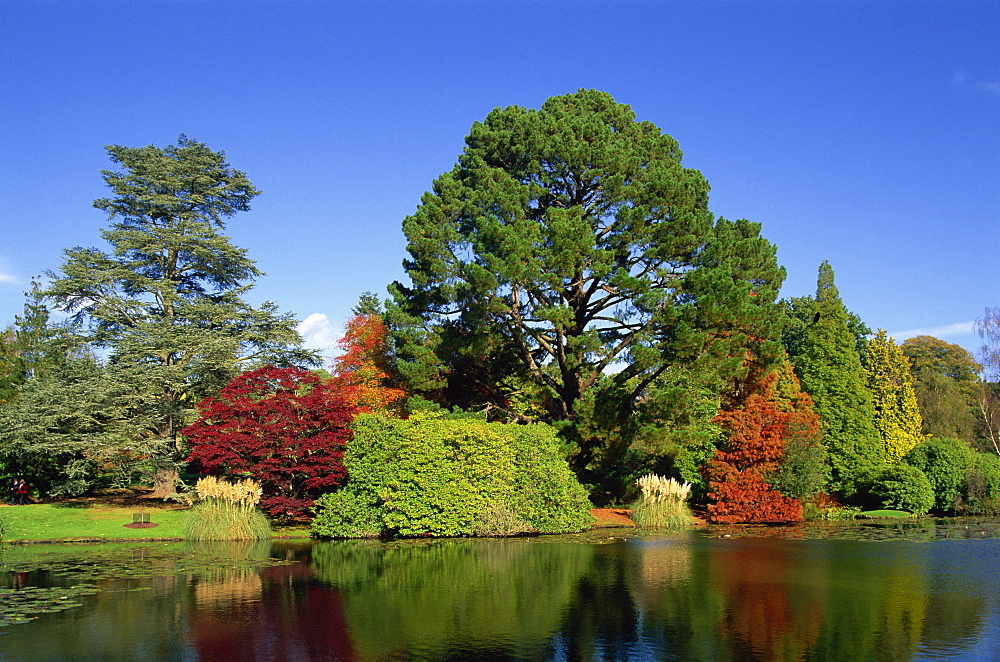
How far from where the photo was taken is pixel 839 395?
3216 centimetres

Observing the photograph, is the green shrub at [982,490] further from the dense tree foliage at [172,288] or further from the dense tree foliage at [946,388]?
the dense tree foliage at [172,288]

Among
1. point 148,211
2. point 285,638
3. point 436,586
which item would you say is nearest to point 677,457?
point 436,586

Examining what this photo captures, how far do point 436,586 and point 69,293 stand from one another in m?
23.3

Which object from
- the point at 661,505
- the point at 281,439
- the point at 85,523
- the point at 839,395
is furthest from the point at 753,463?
the point at 85,523

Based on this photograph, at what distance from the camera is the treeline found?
2495 centimetres

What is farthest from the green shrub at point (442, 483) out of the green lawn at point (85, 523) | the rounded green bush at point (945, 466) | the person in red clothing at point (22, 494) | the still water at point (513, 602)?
the rounded green bush at point (945, 466)

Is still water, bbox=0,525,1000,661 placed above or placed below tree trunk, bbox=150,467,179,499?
below

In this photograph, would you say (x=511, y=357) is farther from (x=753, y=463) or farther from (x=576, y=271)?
(x=753, y=463)

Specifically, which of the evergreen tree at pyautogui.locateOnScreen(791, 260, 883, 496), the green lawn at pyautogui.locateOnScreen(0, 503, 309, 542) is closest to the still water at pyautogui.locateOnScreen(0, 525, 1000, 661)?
the green lawn at pyautogui.locateOnScreen(0, 503, 309, 542)

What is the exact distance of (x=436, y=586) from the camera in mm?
14695

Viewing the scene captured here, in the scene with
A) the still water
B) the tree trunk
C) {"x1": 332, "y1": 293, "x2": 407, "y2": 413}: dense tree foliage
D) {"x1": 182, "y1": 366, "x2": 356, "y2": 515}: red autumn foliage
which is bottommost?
the still water

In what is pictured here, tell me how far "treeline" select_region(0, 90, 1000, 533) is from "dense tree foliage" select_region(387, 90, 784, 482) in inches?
4.0

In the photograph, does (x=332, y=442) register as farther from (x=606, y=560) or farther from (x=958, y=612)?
(x=958, y=612)

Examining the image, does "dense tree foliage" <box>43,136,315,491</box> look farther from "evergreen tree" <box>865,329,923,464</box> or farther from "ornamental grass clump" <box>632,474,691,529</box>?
"evergreen tree" <box>865,329,923,464</box>
